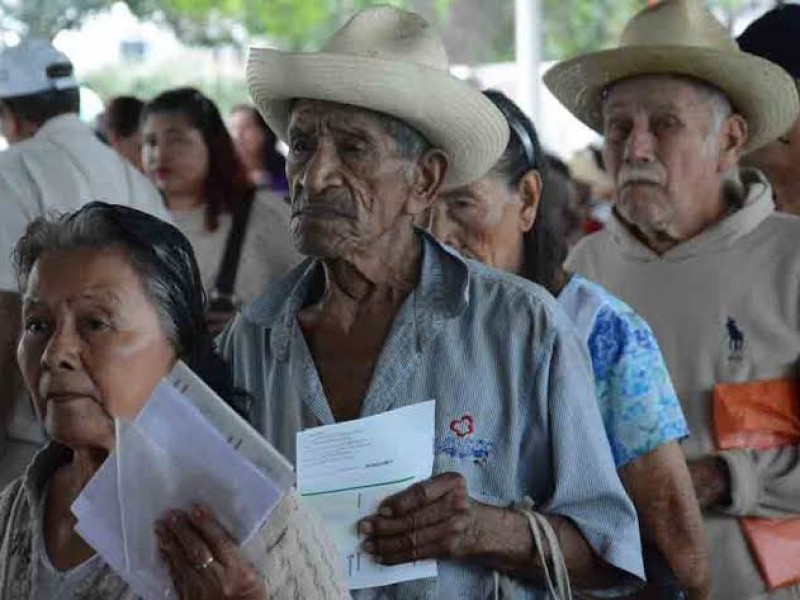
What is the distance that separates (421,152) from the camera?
3.21 m

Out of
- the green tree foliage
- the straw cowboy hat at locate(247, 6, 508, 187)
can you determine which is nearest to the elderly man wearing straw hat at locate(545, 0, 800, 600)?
the straw cowboy hat at locate(247, 6, 508, 187)

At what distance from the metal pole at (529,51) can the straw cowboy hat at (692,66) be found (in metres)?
8.18

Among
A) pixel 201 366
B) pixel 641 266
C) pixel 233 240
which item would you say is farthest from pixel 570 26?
pixel 201 366

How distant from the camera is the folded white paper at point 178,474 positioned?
2.24m

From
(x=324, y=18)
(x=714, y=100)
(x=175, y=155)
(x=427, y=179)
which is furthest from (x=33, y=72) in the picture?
(x=324, y=18)

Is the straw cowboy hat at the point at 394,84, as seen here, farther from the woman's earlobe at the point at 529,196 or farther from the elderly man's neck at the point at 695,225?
the elderly man's neck at the point at 695,225

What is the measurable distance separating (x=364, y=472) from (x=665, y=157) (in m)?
1.49

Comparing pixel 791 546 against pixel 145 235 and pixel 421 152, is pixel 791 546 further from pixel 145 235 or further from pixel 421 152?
pixel 145 235

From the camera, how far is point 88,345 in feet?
8.64

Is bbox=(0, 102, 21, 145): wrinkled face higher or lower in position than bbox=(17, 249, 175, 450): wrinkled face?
lower

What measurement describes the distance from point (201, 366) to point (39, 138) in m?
2.49

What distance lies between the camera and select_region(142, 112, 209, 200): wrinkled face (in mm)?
6363

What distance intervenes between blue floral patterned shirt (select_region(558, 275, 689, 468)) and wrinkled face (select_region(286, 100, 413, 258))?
0.50 meters

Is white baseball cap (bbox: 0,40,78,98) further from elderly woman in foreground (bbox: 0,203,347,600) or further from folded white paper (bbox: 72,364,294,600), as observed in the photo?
folded white paper (bbox: 72,364,294,600)
